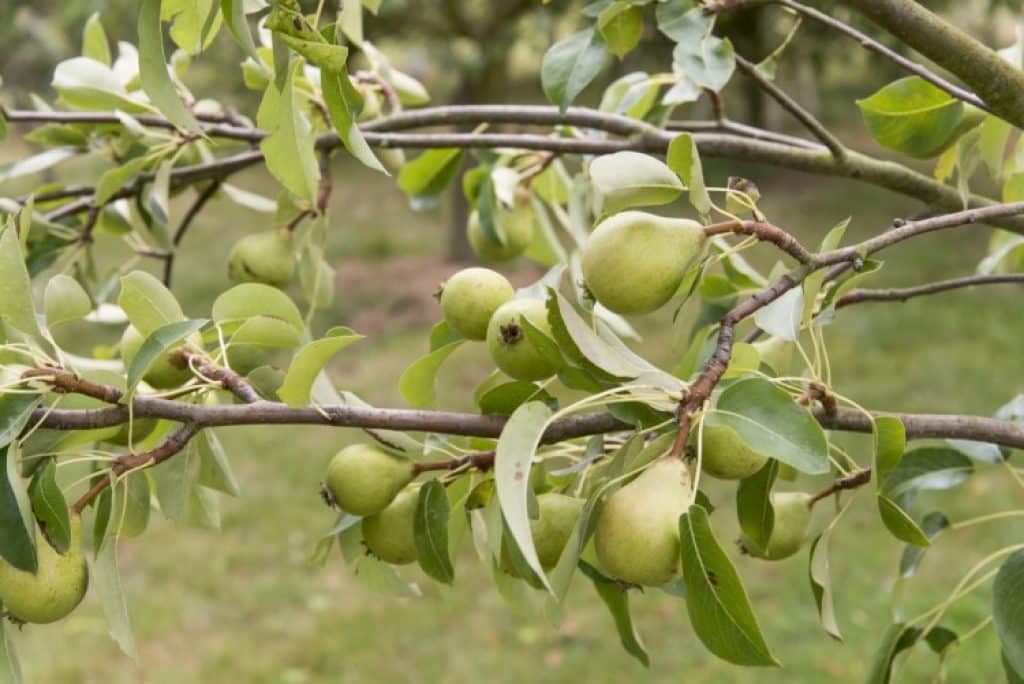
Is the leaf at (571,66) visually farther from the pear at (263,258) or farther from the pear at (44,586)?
the pear at (44,586)

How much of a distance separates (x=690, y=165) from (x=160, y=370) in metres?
0.44

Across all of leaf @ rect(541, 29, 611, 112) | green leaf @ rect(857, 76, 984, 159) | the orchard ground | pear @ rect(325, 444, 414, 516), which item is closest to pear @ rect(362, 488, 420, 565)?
pear @ rect(325, 444, 414, 516)

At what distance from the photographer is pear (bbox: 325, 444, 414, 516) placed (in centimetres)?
82

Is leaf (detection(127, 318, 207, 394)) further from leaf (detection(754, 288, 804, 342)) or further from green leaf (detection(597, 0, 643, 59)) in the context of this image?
green leaf (detection(597, 0, 643, 59))

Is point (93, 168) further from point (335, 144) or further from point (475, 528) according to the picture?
point (475, 528)

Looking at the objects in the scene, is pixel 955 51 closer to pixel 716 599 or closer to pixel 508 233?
pixel 716 599

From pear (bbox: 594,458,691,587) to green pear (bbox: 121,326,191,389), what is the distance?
386mm

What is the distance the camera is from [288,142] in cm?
78

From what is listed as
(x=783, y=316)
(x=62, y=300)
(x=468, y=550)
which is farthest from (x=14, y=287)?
(x=468, y=550)

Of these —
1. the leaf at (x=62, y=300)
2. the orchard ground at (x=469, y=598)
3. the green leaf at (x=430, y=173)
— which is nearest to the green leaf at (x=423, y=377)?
the leaf at (x=62, y=300)

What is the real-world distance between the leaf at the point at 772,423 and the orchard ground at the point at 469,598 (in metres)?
1.79

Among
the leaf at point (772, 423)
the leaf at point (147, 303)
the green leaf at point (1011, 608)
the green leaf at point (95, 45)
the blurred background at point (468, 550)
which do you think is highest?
the leaf at point (772, 423)

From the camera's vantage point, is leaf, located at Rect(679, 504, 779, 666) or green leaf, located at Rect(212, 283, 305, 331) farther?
green leaf, located at Rect(212, 283, 305, 331)

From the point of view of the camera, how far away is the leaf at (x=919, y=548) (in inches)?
39.2
